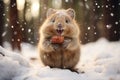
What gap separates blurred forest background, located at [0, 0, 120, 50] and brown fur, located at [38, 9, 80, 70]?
99 mm

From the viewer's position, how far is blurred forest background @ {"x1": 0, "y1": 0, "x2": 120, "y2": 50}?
441 cm

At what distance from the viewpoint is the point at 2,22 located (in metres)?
4.43

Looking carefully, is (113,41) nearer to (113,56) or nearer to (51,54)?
(113,56)

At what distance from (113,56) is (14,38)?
2.03ft

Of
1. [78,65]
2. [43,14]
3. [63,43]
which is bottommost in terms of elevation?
[78,65]

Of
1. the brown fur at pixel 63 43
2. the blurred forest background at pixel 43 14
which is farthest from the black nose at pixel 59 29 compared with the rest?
the blurred forest background at pixel 43 14

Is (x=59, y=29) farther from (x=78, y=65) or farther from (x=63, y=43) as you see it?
(x=78, y=65)

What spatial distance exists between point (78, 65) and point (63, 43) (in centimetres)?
18

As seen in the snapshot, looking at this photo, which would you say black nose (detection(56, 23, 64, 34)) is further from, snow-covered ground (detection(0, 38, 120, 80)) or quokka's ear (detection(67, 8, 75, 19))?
snow-covered ground (detection(0, 38, 120, 80))

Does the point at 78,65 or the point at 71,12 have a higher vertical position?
the point at 71,12

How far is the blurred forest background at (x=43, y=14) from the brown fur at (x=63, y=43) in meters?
0.10

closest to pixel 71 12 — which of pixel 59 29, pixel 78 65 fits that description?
pixel 59 29

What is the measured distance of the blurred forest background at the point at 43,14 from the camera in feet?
14.5

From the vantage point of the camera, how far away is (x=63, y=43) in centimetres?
430
